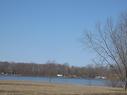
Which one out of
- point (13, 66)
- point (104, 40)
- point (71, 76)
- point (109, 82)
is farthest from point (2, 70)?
point (104, 40)

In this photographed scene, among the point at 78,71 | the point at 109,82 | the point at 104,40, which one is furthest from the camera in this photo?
the point at 78,71

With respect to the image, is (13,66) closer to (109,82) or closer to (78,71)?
(78,71)

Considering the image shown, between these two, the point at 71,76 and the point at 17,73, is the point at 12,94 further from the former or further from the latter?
the point at 71,76

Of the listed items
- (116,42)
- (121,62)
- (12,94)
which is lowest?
(12,94)

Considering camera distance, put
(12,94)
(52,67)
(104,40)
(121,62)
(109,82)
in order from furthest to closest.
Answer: (52,67), (109,82), (104,40), (121,62), (12,94)

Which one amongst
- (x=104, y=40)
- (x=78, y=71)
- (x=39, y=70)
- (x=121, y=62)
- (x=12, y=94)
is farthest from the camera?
(x=78, y=71)

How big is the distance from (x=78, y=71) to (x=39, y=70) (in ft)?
77.9

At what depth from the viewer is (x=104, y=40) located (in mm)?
42312

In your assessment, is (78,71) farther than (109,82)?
Yes

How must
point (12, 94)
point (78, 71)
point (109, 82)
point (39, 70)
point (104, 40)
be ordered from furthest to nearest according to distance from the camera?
point (78, 71)
point (39, 70)
point (109, 82)
point (104, 40)
point (12, 94)

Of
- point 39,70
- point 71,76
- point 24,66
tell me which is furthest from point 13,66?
point 71,76

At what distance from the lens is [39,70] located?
175625 mm

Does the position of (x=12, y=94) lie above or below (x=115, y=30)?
below

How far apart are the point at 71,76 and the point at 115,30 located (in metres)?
156
